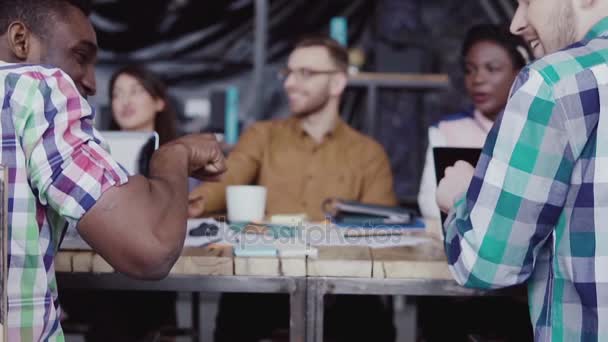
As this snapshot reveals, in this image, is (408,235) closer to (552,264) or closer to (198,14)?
(552,264)

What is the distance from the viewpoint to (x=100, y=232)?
0.89 m

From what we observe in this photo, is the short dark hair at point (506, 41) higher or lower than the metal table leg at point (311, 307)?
higher

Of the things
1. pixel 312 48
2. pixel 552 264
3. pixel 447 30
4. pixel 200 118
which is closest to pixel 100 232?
pixel 552 264

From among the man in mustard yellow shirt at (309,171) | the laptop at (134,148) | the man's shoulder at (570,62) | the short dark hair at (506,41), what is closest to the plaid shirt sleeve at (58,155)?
the man's shoulder at (570,62)

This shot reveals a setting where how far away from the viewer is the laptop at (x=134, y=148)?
1.65m

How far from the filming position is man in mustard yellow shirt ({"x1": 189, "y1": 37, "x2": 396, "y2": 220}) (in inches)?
101

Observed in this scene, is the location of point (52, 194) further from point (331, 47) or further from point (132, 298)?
point (331, 47)

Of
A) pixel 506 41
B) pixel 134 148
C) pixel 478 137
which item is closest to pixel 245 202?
pixel 134 148

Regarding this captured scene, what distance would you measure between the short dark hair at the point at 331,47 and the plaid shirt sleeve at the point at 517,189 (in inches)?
76.6

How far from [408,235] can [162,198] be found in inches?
30.6

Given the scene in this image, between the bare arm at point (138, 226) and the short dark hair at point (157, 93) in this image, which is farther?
the short dark hair at point (157, 93)

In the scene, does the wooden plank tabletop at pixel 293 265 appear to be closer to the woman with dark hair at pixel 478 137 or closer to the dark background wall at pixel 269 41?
the woman with dark hair at pixel 478 137

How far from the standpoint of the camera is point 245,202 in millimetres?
1729

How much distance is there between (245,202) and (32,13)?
827 mm
